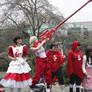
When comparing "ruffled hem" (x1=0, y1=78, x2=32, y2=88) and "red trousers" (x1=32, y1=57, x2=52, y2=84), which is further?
"red trousers" (x1=32, y1=57, x2=52, y2=84)

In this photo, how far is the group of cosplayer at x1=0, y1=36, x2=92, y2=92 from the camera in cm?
409

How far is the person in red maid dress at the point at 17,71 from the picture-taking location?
3916 mm

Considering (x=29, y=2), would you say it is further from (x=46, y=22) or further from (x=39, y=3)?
(x=46, y=22)

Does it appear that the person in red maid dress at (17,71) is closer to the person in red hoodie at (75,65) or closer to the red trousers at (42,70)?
the red trousers at (42,70)

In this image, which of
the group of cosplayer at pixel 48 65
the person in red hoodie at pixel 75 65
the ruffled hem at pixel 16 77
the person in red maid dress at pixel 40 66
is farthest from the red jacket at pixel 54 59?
the ruffled hem at pixel 16 77

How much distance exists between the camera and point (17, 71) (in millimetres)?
3992

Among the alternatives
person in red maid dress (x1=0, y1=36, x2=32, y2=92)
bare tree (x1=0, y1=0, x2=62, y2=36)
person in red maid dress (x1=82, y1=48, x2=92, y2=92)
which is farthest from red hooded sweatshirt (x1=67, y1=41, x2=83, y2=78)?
bare tree (x1=0, y1=0, x2=62, y2=36)

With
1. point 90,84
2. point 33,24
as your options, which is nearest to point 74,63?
point 90,84

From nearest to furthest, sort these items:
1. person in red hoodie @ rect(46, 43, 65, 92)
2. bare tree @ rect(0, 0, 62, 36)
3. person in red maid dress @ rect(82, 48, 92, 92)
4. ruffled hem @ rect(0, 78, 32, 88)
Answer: ruffled hem @ rect(0, 78, 32, 88)
person in red maid dress @ rect(82, 48, 92, 92)
person in red hoodie @ rect(46, 43, 65, 92)
bare tree @ rect(0, 0, 62, 36)

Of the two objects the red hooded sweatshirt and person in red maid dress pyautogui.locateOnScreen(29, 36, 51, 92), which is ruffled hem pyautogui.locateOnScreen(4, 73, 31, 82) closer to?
person in red maid dress pyautogui.locateOnScreen(29, 36, 51, 92)

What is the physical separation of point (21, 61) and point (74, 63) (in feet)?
4.66

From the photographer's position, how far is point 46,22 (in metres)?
9.66

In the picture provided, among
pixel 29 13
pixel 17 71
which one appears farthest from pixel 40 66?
pixel 29 13

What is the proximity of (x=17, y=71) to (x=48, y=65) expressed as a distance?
33.8 inches
